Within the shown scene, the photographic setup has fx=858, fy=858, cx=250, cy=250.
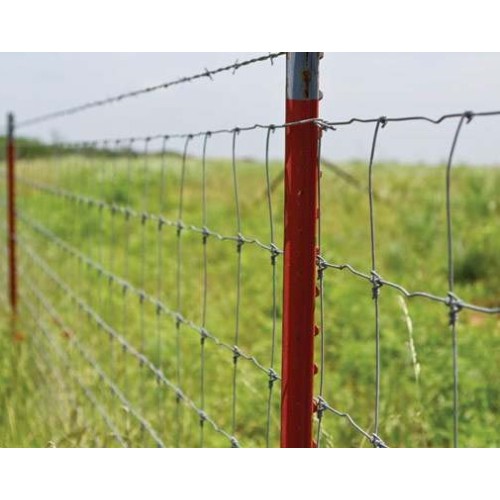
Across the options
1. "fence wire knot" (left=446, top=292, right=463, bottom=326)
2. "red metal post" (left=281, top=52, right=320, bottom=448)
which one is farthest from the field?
"fence wire knot" (left=446, top=292, right=463, bottom=326)

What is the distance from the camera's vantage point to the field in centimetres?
323

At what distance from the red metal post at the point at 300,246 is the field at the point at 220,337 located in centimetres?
12

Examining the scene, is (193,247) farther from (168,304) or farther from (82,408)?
(82,408)

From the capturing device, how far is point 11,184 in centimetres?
566

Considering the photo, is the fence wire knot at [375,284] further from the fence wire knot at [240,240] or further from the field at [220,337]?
the fence wire knot at [240,240]

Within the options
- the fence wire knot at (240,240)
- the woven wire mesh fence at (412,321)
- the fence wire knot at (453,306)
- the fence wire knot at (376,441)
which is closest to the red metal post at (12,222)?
the woven wire mesh fence at (412,321)

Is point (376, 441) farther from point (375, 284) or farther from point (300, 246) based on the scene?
point (300, 246)

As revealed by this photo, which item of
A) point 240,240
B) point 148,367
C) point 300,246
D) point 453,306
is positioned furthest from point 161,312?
point 453,306

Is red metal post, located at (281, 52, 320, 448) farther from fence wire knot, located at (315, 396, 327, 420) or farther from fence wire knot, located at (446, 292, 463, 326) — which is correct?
fence wire knot, located at (446, 292, 463, 326)

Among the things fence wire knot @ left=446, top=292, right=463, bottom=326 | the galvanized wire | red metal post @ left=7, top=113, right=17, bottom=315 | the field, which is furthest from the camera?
red metal post @ left=7, top=113, right=17, bottom=315

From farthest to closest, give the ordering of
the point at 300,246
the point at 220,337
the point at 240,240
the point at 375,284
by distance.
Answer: the point at 220,337
the point at 240,240
the point at 300,246
the point at 375,284

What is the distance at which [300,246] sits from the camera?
1659 millimetres

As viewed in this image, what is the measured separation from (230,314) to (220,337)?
0.76 meters

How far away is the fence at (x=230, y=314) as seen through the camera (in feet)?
5.43
